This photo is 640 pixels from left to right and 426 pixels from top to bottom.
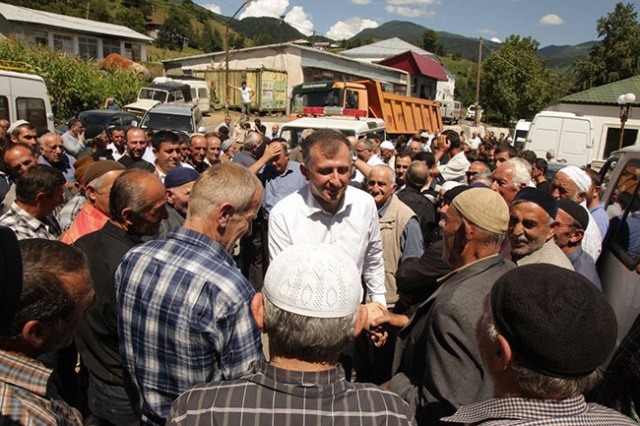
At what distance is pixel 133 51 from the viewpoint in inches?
1944

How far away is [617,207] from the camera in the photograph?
449cm

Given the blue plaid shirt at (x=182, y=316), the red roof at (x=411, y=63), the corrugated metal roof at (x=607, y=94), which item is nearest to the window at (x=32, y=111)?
the blue plaid shirt at (x=182, y=316)

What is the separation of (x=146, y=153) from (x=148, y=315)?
574cm

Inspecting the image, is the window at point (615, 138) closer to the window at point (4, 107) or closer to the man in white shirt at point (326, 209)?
the man in white shirt at point (326, 209)

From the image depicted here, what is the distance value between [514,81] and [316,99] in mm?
36128

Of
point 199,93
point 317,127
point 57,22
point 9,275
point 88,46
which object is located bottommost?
point 9,275

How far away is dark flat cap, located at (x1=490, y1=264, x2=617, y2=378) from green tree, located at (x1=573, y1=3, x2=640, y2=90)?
5080cm

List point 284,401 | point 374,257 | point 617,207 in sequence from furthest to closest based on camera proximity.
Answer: point 617,207, point 374,257, point 284,401

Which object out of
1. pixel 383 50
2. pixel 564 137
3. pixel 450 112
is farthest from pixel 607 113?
pixel 383 50

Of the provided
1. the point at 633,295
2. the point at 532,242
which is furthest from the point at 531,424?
the point at 633,295

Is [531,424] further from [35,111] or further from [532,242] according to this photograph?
[35,111]

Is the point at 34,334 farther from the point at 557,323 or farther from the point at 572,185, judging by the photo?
the point at 572,185

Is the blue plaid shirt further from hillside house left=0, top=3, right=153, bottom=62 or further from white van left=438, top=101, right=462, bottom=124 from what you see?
white van left=438, top=101, right=462, bottom=124

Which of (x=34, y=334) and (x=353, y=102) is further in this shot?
(x=353, y=102)
